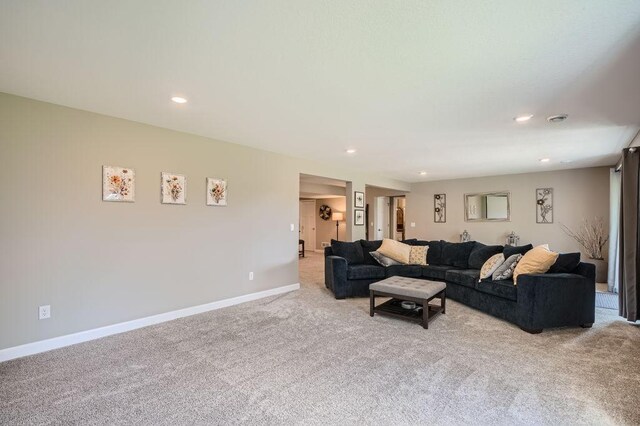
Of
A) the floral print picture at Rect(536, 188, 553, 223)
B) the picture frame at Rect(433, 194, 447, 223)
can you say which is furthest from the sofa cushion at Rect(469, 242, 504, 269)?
the picture frame at Rect(433, 194, 447, 223)

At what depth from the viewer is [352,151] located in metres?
5.05

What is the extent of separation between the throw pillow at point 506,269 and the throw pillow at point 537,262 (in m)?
0.12

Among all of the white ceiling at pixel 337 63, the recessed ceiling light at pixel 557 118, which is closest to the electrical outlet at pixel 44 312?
the white ceiling at pixel 337 63

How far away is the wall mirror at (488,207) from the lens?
24.9 feet

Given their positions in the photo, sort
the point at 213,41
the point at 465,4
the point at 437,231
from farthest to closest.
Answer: the point at 437,231 → the point at 213,41 → the point at 465,4

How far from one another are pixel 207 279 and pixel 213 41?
127 inches

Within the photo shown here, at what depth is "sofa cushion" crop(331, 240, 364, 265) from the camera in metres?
5.65

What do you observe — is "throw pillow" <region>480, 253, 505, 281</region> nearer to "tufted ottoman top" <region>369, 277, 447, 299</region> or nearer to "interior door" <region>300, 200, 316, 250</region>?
"tufted ottoman top" <region>369, 277, 447, 299</region>

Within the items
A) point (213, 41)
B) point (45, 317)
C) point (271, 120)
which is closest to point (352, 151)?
point (271, 120)

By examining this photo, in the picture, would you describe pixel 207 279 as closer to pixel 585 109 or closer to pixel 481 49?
pixel 481 49

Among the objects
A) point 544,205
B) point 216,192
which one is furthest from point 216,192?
point 544,205

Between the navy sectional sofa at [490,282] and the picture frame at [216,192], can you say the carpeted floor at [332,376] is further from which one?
the picture frame at [216,192]

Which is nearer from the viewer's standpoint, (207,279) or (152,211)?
(152,211)

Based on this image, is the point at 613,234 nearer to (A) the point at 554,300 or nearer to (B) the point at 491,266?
(B) the point at 491,266
